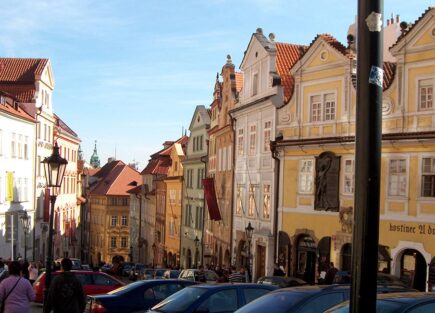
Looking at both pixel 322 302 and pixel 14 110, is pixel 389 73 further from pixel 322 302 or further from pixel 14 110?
pixel 14 110

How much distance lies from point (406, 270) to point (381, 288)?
1613 centimetres

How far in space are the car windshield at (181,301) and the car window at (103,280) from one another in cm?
1059

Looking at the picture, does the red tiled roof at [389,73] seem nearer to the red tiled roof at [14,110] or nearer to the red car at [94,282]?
the red car at [94,282]

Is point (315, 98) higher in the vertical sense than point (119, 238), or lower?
higher

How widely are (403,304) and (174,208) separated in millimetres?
58924

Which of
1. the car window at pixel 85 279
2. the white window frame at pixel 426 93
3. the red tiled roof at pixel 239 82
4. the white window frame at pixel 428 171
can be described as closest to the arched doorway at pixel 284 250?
the white window frame at pixel 428 171

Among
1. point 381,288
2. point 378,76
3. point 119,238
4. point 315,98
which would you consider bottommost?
point 119,238

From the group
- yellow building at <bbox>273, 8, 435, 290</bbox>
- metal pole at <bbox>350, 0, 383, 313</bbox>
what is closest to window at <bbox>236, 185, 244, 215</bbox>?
yellow building at <bbox>273, 8, 435, 290</bbox>

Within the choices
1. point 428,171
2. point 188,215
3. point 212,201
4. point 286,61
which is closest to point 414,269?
point 428,171

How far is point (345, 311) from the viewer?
7.09 meters

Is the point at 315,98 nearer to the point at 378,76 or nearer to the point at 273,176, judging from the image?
the point at 273,176

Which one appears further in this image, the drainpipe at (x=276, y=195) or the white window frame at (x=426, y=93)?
the drainpipe at (x=276, y=195)

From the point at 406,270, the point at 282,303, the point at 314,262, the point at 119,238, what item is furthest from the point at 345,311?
the point at 119,238

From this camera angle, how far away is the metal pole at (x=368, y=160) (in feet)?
12.5
